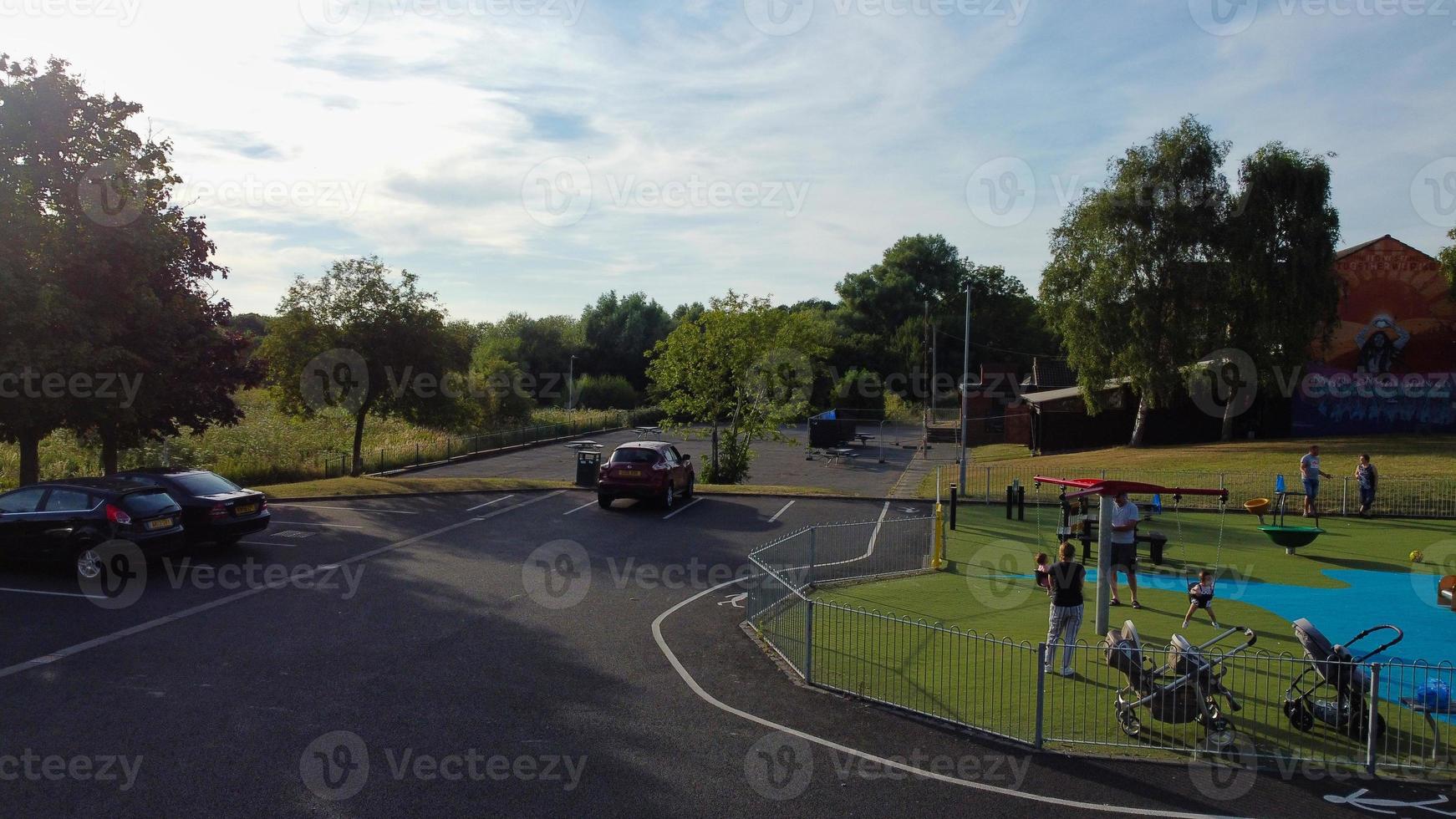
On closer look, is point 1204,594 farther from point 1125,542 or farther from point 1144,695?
point 1144,695

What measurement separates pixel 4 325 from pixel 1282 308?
43.5 meters

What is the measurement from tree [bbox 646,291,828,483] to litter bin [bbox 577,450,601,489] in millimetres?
6199

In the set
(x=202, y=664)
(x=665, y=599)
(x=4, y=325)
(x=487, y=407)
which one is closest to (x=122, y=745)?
(x=202, y=664)

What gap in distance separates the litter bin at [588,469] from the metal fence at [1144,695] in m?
15.5

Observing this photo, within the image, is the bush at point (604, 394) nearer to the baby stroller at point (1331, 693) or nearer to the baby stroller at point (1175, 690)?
the baby stroller at point (1175, 690)

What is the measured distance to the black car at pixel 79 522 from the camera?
542 inches

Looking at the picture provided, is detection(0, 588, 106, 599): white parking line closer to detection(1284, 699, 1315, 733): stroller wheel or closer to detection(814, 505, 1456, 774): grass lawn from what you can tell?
detection(814, 505, 1456, 774): grass lawn

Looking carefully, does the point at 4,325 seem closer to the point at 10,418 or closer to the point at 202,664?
the point at 10,418

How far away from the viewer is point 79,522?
13.8 metres

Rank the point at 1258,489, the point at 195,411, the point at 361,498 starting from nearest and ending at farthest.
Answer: the point at 195,411 → the point at 361,498 → the point at 1258,489

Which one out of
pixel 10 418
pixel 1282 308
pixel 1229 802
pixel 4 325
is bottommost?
pixel 1229 802

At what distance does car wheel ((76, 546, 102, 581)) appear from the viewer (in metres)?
13.8

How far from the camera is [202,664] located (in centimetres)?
1029

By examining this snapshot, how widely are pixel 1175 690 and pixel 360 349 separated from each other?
1018 inches
